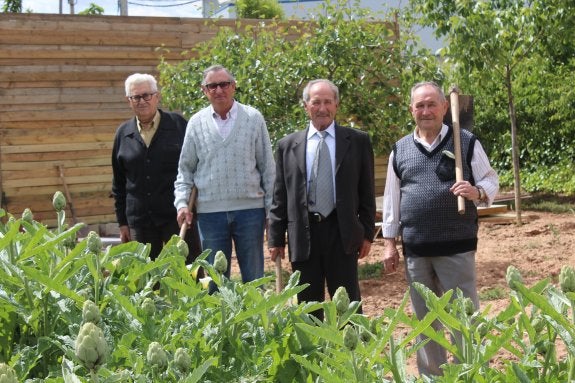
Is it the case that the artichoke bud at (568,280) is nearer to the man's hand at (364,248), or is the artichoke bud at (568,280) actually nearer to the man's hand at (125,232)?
the man's hand at (364,248)

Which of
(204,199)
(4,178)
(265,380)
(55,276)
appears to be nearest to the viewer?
(265,380)

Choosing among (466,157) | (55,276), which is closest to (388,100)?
(466,157)

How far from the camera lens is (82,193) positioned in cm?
1088

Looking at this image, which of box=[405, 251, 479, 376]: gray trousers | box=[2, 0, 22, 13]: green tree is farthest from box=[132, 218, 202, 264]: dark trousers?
box=[2, 0, 22, 13]: green tree

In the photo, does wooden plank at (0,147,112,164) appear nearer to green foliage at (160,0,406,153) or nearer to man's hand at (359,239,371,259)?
green foliage at (160,0,406,153)

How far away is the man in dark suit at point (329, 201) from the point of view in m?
4.65

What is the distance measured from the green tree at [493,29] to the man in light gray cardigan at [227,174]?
559 cm

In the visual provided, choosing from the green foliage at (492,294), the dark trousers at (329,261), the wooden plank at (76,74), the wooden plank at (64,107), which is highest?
the wooden plank at (76,74)

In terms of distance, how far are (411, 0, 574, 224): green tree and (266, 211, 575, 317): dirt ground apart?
0.51m

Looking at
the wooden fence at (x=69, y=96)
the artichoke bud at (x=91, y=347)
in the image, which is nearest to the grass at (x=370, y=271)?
the wooden fence at (x=69, y=96)

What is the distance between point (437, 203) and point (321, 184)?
745 mm

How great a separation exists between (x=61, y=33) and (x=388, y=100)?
4397 mm

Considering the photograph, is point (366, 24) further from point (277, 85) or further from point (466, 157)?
point (466, 157)

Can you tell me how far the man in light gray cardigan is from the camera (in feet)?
16.7
